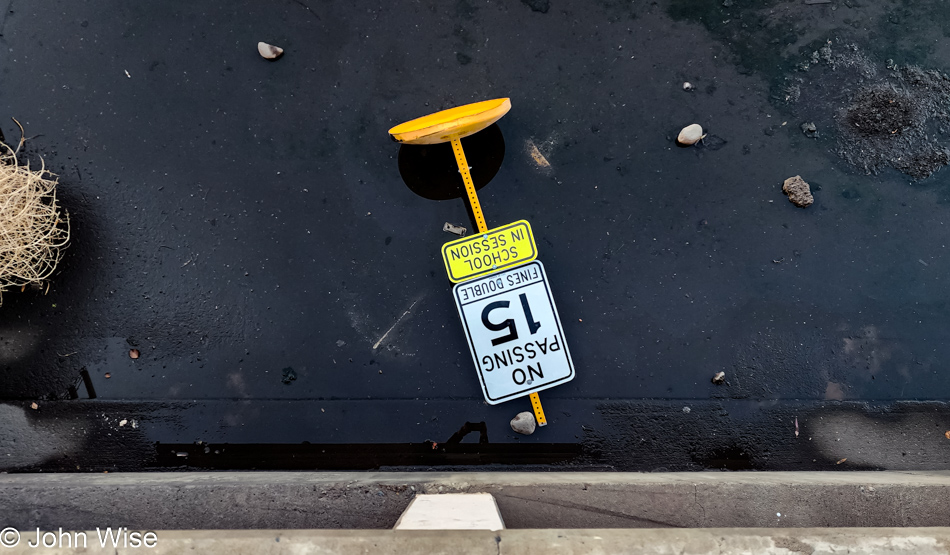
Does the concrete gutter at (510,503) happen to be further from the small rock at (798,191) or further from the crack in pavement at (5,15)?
the crack in pavement at (5,15)

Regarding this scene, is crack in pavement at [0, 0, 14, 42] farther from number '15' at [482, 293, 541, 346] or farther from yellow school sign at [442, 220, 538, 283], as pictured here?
number '15' at [482, 293, 541, 346]

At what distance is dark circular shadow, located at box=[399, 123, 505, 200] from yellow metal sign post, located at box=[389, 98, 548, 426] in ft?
0.19

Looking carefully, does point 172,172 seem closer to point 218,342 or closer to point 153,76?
point 153,76

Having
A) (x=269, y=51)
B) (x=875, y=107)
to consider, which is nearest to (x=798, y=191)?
(x=875, y=107)

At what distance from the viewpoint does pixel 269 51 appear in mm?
3289

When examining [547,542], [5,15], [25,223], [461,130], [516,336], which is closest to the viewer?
[547,542]

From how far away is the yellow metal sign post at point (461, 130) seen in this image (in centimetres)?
288

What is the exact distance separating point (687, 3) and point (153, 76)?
12.2ft

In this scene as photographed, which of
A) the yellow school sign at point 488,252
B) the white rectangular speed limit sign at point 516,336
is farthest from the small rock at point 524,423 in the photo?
the yellow school sign at point 488,252

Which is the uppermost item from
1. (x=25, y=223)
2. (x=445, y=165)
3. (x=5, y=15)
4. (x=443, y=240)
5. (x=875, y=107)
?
(x=875, y=107)

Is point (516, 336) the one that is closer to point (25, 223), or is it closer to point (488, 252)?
point (488, 252)

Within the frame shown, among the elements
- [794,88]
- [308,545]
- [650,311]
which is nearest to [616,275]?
[650,311]

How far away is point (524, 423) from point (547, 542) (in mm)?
955

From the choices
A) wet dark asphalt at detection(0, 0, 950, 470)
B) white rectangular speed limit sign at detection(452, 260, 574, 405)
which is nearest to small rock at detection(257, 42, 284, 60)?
wet dark asphalt at detection(0, 0, 950, 470)
